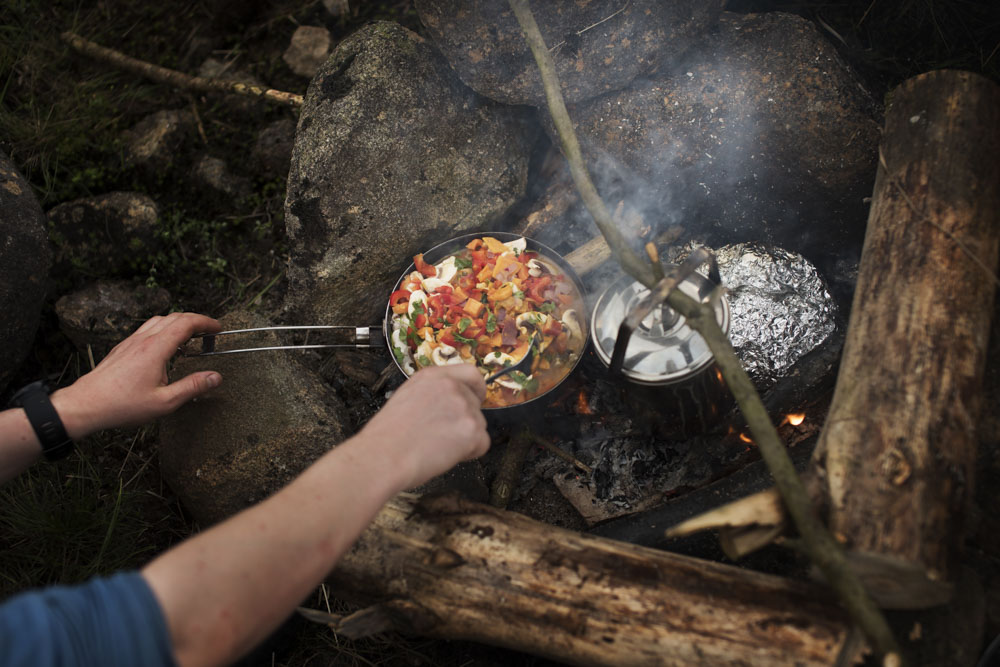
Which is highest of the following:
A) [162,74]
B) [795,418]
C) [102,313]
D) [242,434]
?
[162,74]

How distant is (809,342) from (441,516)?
2173 mm

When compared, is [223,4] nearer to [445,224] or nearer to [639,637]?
[445,224]

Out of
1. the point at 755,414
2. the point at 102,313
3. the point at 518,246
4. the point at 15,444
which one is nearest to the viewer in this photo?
the point at 755,414

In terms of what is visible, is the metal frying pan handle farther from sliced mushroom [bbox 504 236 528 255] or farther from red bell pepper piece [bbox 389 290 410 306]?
red bell pepper piece [bbox 389 290 410 306]

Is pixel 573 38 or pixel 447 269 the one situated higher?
pixel 573 38

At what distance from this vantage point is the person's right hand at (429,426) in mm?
2076

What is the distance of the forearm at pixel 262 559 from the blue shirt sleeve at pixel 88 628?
1.7 inches

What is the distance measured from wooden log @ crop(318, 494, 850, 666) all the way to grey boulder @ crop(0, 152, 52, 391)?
2582 millimetres

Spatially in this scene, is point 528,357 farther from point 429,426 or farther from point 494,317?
point 429,426

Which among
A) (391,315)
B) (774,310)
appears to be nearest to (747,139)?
(774,310)

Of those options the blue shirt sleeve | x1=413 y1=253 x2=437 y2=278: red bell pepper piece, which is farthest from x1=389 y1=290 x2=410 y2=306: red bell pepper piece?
the blue shirt sleeve

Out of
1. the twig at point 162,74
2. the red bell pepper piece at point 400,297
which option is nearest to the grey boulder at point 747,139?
the red bell pepper piece at point 400,297

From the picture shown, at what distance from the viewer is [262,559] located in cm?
171

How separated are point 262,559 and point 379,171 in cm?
255
